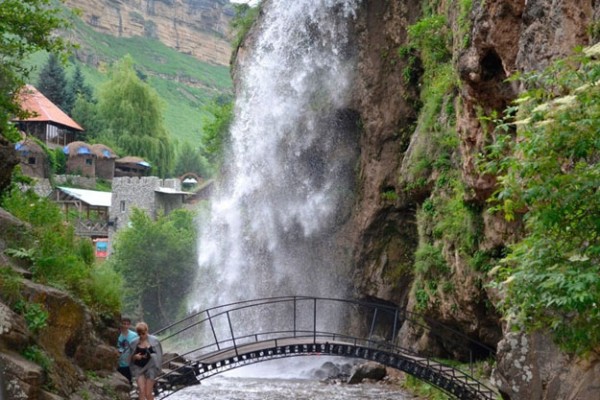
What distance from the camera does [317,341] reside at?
87.4 ft

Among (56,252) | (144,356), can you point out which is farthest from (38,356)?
(56,252)

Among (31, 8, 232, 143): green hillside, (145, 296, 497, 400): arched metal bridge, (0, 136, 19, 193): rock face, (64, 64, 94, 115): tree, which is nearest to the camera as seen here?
(0, 136, 19, 193): rock face

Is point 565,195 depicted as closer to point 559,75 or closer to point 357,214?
point 559,75

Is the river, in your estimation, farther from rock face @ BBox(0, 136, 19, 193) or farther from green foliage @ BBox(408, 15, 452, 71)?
green foliage @ BBox(408, 15, 452, 71)

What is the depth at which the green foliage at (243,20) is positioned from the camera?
41656 millimetres

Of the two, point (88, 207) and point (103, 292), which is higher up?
point (103, 292)

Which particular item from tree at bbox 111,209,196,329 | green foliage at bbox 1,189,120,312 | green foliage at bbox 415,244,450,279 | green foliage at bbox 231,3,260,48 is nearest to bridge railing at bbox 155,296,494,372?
green foliage at bbox 415,244,450,279

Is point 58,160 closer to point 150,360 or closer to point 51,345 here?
point 51,345

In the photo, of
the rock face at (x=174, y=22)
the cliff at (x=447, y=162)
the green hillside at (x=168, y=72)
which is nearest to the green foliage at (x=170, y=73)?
the green hillside at (x=168, y=72)

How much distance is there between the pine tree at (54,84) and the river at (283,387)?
2329 inches

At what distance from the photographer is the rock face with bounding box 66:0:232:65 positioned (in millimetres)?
154125

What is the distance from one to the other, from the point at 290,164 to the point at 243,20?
27.8ft

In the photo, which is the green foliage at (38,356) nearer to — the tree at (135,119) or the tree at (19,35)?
the tree at (19,35)

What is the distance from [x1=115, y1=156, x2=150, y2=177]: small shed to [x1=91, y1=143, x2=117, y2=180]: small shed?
65cm
